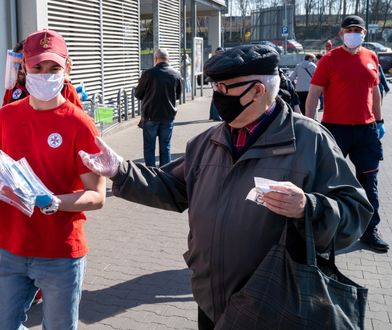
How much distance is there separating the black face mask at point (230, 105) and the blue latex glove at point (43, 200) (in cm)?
79

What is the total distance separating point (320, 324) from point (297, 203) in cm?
40

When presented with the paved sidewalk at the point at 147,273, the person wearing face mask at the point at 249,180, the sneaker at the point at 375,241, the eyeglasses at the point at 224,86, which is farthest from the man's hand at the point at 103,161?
the sneaker at the point at 375,241

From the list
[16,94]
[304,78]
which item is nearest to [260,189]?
[16,94]

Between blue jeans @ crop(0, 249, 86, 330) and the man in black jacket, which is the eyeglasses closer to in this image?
blue jeans @ crop(0, 249, 86, 330)

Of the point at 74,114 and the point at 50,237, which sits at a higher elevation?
the point at 74,114

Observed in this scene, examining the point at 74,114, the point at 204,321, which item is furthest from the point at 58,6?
the point at 204,321

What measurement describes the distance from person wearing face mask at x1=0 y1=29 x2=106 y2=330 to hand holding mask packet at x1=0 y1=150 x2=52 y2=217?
0.18 meters

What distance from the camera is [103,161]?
2436 millimetres

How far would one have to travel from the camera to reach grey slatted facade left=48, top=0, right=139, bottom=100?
10773 mm

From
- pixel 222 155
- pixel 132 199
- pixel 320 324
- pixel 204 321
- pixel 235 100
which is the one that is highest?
pixel 235 100

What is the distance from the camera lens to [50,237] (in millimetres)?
2613

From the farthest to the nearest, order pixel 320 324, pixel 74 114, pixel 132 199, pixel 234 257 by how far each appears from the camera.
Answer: pixel 74 114
pixel 132 199
pixel 234 257
pixel 320 324

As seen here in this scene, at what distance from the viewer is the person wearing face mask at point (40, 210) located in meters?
2.62

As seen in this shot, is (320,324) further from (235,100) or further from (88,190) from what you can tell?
(88,190)
